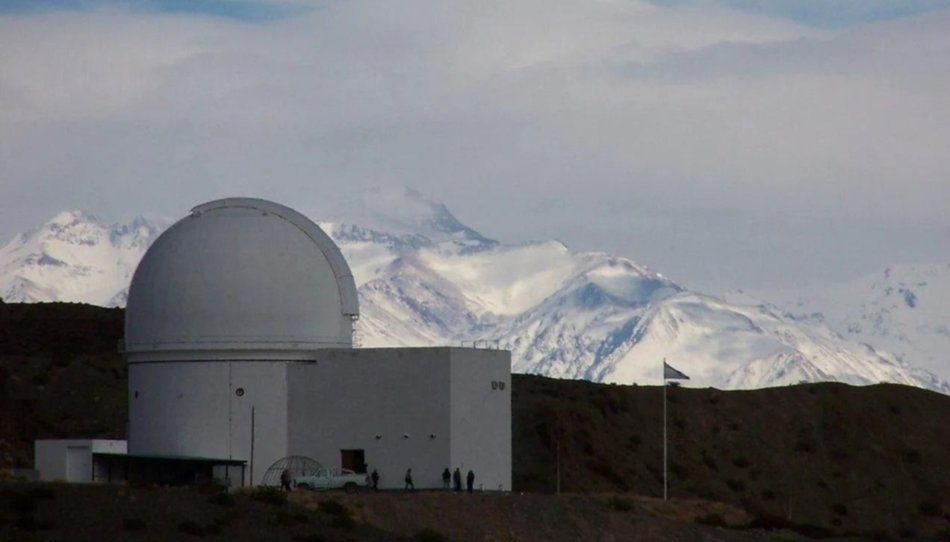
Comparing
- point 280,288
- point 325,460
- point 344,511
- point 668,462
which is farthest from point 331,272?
point 668,462

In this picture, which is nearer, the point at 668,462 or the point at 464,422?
the point at 464,422

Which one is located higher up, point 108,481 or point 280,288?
point 280,288

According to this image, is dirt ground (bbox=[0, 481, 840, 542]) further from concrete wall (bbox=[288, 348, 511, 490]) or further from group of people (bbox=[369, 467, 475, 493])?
concrete wall (bbox=[288, 348, 511, 490])

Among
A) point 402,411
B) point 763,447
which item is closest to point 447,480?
point 402,411

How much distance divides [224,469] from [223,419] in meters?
1.81

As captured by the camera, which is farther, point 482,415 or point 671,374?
point 671,374

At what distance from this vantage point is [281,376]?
70.4 metres

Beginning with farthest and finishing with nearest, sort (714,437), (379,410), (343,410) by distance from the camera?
(714,437) → (343,410) → (379,410)

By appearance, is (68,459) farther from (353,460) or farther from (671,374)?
(671,374)

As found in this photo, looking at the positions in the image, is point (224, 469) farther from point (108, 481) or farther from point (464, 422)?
point (464, 422)

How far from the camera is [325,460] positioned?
230 feet

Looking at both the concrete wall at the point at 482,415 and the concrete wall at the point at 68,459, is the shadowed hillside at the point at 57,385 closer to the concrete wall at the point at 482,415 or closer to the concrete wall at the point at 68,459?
the concrete wall at the point at 68,459

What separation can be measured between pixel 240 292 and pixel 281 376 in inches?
134

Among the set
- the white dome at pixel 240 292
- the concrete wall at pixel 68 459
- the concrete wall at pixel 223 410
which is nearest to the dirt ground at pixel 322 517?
the concrete wall at pixel 223 410
